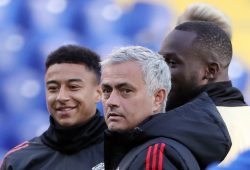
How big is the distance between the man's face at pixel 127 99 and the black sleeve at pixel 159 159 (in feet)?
0.55

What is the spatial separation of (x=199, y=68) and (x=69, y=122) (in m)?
0.67

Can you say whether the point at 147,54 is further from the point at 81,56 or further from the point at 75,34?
the point at 75,34

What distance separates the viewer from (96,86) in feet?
9.81

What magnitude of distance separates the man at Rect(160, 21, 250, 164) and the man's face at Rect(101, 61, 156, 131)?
14.2 inches

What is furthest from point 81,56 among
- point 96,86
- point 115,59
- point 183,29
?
point 115,59

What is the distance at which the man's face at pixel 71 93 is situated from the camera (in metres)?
2.89

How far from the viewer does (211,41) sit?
251cm

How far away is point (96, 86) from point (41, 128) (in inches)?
52.9

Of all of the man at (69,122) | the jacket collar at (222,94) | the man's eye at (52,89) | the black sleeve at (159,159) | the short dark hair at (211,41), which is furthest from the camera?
the man's eye at (52,89)

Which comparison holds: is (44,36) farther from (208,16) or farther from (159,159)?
(159,159)

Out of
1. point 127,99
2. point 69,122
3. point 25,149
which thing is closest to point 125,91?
point 127,99

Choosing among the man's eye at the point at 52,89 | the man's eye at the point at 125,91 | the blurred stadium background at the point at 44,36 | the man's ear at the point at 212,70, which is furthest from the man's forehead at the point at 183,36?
the blurred stadium background at the point at 44,36

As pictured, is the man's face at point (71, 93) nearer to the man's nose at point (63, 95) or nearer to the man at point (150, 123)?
the man's nose at point (63, 95)

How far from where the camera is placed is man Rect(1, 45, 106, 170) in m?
Answer: 2.82
